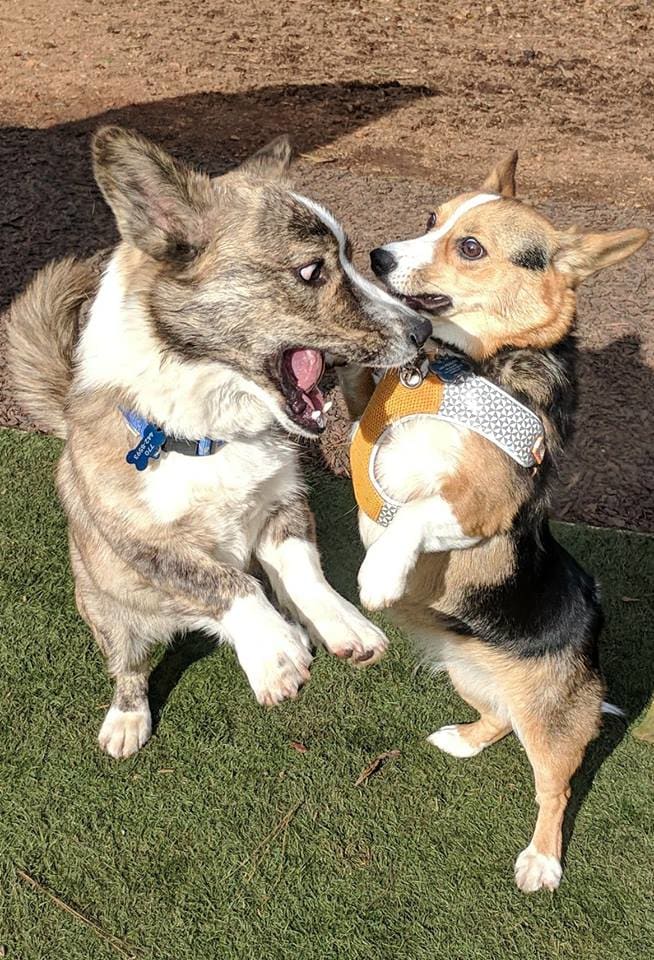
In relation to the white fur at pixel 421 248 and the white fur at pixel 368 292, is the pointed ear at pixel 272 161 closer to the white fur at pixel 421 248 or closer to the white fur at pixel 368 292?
the white fur at pixel 368 292

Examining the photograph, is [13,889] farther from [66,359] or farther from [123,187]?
[123,187]

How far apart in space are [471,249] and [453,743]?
1788mm

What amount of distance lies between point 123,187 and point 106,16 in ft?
28.4

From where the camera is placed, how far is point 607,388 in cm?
502

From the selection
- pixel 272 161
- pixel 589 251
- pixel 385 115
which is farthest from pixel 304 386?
pixel 385 115

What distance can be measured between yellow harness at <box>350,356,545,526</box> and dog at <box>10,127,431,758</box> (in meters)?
0.22

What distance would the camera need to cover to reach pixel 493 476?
2.74 meters

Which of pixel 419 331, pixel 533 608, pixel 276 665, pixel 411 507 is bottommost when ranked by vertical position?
pixel 533 608

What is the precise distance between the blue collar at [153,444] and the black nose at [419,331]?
64 centimetres

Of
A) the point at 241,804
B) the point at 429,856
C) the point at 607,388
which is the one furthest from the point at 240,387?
the point at 607,388

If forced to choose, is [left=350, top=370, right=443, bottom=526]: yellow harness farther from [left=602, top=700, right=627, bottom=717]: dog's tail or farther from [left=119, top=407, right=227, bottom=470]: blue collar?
[left=602, top=700, right=627, bottom=717]: dog's tail

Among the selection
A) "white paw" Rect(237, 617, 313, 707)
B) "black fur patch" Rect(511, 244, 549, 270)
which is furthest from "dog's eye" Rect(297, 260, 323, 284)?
"white paw" Rect(237, 617, 313, 707)

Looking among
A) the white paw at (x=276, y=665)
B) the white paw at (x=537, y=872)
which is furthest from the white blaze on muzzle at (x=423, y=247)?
the white paw at (x=537, y=872)

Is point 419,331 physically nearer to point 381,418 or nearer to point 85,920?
point 381,418
